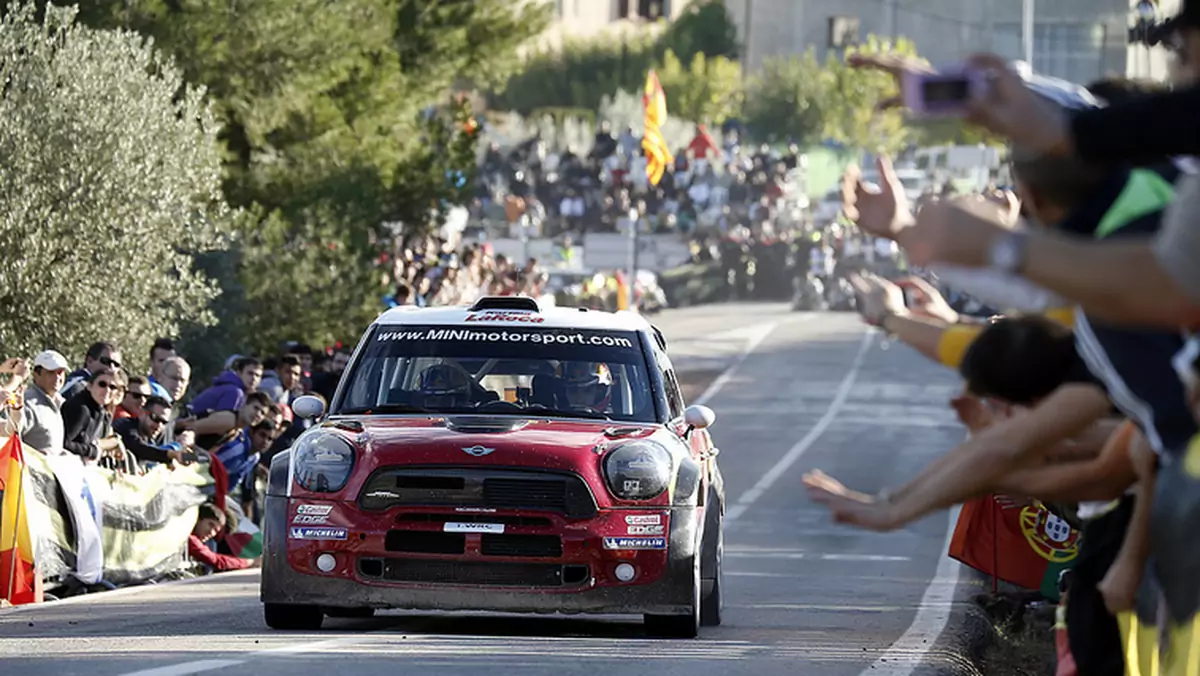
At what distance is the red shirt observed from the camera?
57.7 ft

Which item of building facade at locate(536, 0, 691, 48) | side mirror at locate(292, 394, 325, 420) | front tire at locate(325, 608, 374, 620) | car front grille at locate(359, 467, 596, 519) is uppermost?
side mirror at locate(292, 394, 325, 420)

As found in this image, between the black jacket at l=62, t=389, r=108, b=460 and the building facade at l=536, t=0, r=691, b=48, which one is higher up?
the black jacket at l=62, t=389, r=108, b=460

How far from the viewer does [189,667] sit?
9672 millimetres

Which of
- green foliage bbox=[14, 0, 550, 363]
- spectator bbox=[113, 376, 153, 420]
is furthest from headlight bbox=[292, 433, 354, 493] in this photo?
green foliage bbox=[14, 0, 550, 363]

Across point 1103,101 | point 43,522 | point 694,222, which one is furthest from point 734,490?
point 694,222

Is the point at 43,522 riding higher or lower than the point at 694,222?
higher

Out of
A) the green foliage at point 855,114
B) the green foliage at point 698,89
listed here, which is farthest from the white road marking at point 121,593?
the green foliage at point 698,89

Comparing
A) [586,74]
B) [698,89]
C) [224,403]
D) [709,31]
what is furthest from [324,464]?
[709,31]

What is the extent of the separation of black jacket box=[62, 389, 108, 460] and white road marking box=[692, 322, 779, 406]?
938 inches

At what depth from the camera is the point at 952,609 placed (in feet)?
46.3

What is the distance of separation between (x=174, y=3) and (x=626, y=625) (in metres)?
14.6

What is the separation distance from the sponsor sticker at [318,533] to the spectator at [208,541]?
19.1ft

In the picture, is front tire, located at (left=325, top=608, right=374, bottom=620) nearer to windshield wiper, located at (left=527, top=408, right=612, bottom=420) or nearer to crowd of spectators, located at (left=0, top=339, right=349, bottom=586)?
windshield wiper, located at (left=527, top=408, right=612, bottom=420)

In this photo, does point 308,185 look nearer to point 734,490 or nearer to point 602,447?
point 734,490
